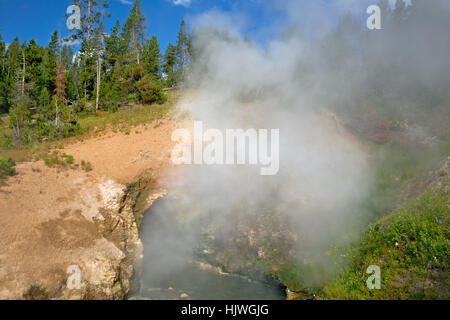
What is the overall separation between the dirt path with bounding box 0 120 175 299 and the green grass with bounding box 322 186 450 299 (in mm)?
5651

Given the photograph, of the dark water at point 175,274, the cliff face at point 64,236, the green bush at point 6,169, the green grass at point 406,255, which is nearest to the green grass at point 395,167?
the green grass at point 406,255

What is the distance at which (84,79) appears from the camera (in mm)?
23156

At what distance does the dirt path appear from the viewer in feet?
19.7

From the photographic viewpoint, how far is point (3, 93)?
2367cm

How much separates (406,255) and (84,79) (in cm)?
2483

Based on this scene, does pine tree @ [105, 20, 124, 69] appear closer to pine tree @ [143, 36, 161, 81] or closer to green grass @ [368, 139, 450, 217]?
pine tree @ [143, 36, 161, 81]

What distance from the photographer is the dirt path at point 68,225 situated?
600cm

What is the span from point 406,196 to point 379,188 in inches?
44.2

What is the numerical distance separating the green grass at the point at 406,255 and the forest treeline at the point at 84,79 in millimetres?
12133

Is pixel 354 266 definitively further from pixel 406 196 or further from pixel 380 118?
pixel 380 118

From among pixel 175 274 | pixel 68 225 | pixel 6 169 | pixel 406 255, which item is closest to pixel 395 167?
pixel 406 255

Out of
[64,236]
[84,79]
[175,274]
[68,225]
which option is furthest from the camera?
[84,79]

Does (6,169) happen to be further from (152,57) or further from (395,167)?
(152,57)
